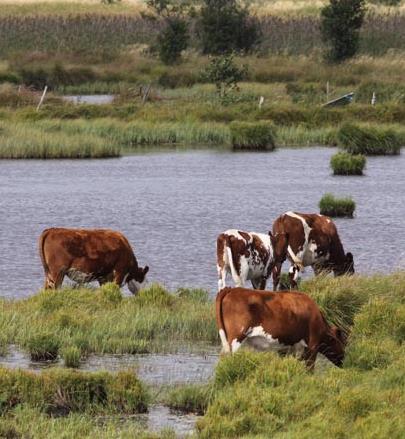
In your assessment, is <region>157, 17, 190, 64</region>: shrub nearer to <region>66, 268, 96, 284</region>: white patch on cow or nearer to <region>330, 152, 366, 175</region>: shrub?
<region>330, 152, 366, 175</region>: shrub

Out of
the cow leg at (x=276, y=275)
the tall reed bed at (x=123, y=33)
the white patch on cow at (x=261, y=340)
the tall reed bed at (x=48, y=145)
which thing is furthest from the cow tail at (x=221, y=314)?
the tall reed bed at (x=123, y=33)

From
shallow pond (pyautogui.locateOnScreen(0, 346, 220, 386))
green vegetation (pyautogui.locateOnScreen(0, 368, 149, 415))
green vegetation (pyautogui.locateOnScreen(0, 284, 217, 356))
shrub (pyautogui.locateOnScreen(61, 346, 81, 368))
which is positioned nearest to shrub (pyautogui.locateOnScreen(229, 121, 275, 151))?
green vegetation (pyautogui.locateOnScreen(0, 284, 217, 356))

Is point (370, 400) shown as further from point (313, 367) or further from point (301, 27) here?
point (301, 27)

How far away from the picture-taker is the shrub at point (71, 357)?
539 inches

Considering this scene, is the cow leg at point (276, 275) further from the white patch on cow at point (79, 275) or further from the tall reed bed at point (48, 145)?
the tall reed bed at point (48, 145)

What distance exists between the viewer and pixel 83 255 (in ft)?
54.1

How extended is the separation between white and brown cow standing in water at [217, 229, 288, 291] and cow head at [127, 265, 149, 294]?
3.80ft

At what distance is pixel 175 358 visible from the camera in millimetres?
14430

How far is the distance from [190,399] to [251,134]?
31.0 m

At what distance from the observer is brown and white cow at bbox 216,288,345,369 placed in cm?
1220

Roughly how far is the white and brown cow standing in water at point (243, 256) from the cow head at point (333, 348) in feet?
10.4

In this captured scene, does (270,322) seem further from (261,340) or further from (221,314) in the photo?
(221,314)

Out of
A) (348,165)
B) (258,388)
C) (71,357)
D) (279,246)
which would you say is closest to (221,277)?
(279,246)

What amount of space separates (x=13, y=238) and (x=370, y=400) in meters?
15.9
